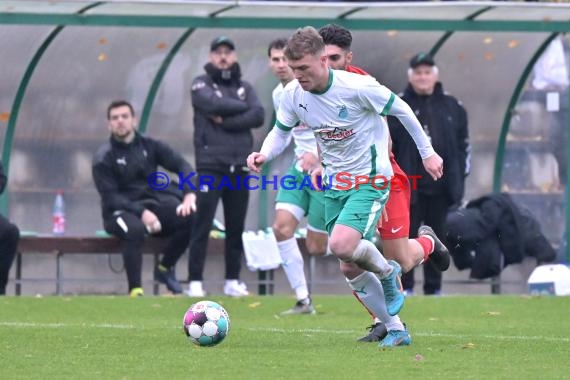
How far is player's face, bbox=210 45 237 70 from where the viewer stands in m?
14.1

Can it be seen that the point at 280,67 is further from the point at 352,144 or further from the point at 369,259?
the point at 369,259

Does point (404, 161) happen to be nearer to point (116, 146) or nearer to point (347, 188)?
point (116, 146)

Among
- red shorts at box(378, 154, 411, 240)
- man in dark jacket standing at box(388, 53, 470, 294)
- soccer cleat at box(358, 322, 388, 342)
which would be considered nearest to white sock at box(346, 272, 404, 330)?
soccer cleat at box(358, 322, 388, 342)

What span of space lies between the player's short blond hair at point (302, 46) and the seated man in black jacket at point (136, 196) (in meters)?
5.99

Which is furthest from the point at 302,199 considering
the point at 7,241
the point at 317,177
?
the point at 7,241

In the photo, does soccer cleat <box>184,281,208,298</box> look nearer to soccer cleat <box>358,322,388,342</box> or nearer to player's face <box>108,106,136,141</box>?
player's face <box>108,106,136,141</box>

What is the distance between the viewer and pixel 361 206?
27.7 ft

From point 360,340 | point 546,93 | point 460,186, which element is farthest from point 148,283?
point 360,340

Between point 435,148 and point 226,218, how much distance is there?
225cm

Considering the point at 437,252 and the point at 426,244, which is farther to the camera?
the point at 437,252

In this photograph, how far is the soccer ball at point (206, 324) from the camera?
8.44m

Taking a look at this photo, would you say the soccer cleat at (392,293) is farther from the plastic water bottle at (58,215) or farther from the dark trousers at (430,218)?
the plastic water bottle at (58,215)

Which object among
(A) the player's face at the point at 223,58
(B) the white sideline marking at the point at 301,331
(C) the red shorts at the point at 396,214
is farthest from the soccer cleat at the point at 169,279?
(C) the red shorts at the point at 396,214

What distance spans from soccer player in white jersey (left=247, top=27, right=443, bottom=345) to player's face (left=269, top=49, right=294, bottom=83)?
3.40 meters
